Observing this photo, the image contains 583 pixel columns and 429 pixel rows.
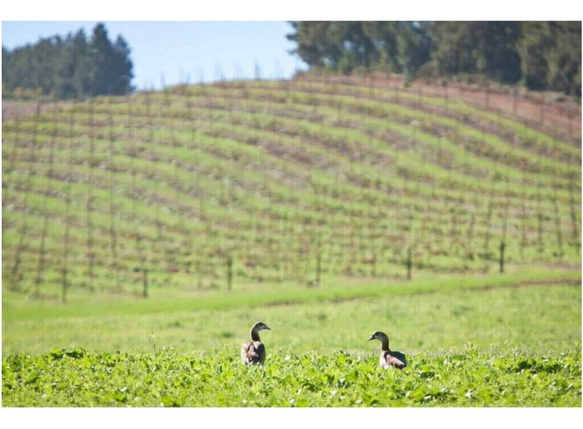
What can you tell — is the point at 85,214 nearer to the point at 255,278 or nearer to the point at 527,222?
the point at 255,278

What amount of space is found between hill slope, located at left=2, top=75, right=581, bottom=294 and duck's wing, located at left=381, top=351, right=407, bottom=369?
12.9m

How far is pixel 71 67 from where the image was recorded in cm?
2445

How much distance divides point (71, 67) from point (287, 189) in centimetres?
678

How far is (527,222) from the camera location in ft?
81.4

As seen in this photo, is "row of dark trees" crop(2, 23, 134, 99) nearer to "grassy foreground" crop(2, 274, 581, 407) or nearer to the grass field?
the grass field

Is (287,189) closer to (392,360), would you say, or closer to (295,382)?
(392,360)

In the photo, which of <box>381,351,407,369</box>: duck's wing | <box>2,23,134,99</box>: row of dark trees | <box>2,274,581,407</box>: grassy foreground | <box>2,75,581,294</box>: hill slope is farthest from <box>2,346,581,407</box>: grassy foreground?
<box>2,75,581,294</box>: hill slope

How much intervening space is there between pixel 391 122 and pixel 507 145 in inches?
131

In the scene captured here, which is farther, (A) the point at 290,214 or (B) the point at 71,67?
(A) the point at 290,214

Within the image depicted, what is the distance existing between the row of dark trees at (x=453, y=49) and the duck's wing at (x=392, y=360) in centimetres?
1103

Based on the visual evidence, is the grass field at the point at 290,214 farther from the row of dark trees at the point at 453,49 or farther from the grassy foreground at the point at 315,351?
the row of dark trees at the point at 453,49

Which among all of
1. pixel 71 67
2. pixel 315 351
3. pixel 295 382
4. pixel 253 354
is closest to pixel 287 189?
pixel 71 67

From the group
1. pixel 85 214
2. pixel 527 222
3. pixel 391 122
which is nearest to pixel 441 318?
pixel 527 222
